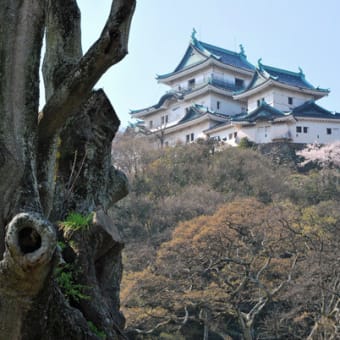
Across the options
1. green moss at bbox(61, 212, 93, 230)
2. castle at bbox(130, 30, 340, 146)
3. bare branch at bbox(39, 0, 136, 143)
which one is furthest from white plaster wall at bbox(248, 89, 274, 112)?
bare branch at bbox(39, 0, 136, 143)

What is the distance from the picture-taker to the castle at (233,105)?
1571 inches

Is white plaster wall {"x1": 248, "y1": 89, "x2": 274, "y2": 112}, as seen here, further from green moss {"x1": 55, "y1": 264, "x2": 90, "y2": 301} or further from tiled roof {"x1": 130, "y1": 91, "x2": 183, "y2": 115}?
green moss {"x1": 55, "y1": 264, "x2": 90, "y2": 301}

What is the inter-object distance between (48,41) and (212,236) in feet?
59.0

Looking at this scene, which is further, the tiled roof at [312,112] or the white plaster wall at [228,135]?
the white plaster wall at [228,135]

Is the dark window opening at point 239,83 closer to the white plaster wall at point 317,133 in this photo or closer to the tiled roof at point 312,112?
the tiled roof at point 312,112

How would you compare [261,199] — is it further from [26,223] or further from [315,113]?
[26,223]

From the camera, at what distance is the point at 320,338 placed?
18.2m

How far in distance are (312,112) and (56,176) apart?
123ft

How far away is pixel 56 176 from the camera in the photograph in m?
4.14

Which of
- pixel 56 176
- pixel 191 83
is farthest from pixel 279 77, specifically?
pixel 56 176

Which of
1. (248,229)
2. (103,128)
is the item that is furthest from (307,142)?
(103,128)

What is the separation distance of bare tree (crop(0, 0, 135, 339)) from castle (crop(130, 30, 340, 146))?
117ft

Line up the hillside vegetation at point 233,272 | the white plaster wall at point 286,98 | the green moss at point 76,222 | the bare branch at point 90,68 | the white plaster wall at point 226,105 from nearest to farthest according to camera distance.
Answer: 1. the bare branch at point 90,68
2. the green moss at point 76,222
3. the hillside vegetation at point 233,272
4. the white plaster wall at point 286,98
5. the white plaster wall at point 226,105

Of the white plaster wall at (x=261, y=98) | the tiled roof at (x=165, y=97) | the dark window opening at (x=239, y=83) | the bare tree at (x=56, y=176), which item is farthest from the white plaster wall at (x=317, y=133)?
the bare tree at (x=56, y=176)
